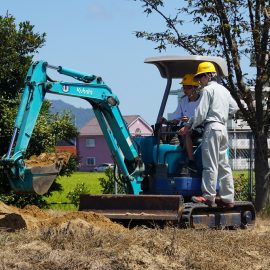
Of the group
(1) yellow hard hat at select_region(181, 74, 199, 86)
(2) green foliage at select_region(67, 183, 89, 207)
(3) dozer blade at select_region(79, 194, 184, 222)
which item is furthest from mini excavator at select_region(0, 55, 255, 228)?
(2) green foliage at select_region(67, 183, 89, 207)

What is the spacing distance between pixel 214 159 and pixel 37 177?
2.58 m

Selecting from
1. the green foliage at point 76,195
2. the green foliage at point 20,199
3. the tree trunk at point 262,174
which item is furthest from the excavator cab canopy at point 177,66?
the green foliage at point 76,195

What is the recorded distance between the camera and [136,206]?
37.5 ft

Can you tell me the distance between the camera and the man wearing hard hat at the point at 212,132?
1100 cm

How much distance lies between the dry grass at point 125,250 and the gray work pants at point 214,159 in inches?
69.4

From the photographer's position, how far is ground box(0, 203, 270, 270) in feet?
24.2

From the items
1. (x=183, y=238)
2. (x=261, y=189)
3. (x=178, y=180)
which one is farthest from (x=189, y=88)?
(x=261, y=189)

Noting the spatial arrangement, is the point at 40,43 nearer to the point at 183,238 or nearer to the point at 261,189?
the point at 261,189

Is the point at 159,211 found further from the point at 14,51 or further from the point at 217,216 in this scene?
the point at 14,51

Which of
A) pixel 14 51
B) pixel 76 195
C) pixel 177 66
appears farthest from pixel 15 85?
pixel 177 66

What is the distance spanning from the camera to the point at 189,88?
11.6m

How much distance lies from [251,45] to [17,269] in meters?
9.51

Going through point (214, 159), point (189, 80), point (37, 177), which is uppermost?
point (189, 80)

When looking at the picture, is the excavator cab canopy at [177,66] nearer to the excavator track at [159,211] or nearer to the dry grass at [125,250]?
the excavator track at [159,211]
